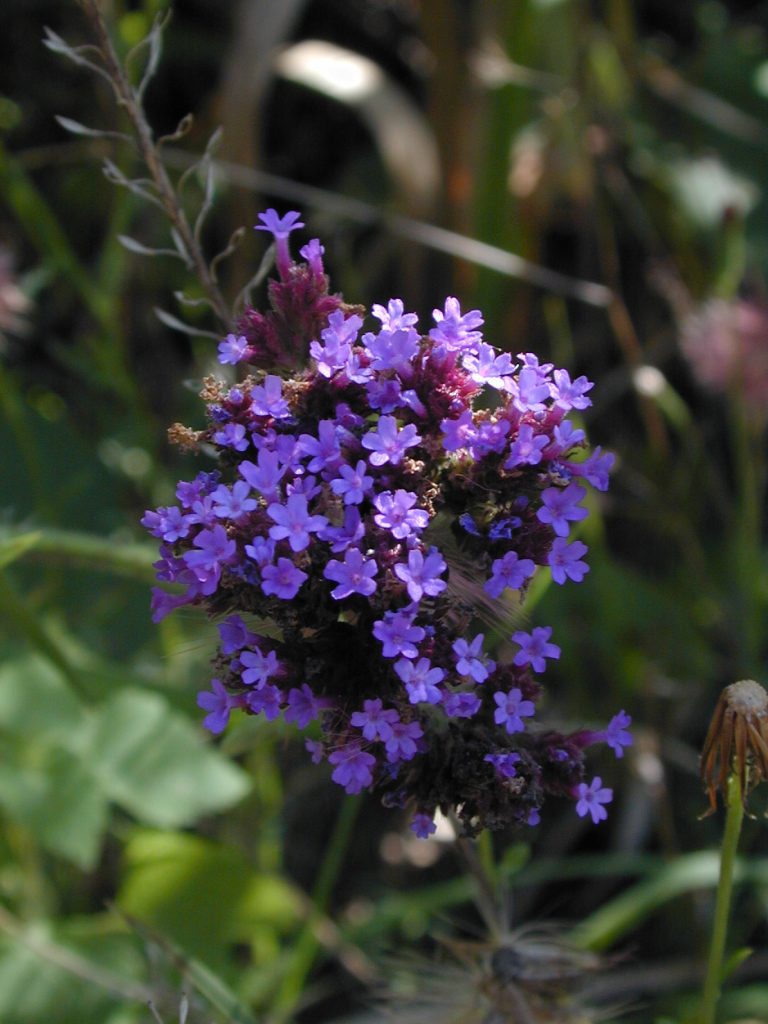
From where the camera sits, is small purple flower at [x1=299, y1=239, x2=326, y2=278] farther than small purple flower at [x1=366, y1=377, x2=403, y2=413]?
Yes

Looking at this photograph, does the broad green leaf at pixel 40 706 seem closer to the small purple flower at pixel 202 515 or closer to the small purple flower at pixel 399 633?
the small purple flower at pixel 202 515

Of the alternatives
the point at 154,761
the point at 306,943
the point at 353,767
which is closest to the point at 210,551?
the point at 353,767

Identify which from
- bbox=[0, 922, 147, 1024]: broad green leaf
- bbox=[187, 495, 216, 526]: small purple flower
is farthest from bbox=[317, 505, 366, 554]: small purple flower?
bbox=[0, 922, 147, 1024]: broad green leaf

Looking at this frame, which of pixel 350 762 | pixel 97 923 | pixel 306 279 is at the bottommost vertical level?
pixel 97 923

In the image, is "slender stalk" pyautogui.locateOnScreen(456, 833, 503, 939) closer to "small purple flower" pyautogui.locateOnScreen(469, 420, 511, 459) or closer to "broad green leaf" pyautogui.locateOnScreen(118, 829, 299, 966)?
"small purple flower" pyautogui.locateOnScreen(469, 420, 511, 459)

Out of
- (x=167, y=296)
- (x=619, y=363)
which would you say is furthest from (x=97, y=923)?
(x=619, y=363)

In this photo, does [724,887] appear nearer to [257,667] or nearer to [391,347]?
[257,667]

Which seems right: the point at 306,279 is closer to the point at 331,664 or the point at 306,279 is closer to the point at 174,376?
the point at 331,664
